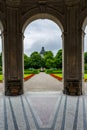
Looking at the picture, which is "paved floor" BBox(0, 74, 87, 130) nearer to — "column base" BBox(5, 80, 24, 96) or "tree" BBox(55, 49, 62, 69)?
"column base" BBox(5, 80, 24, 96)

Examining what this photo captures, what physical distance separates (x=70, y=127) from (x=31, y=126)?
133 centimetres

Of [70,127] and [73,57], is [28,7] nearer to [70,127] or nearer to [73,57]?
[73,57]

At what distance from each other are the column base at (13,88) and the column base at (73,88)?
128 inches

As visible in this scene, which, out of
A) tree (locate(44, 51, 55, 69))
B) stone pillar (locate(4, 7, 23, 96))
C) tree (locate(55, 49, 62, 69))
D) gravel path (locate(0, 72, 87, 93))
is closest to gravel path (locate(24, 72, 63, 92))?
gravel path (locate(0, 72, 87, 93))

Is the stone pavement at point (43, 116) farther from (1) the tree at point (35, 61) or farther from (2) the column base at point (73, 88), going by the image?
(1) the tree at point (35, 61)

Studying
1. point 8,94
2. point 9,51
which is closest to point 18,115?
point 8,94

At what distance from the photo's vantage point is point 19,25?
35.1 feet

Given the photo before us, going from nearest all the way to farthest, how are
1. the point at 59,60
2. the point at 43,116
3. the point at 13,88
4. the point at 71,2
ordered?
the point at 43,116
the point at 71,2
the point at 13,88
the point at 59,60

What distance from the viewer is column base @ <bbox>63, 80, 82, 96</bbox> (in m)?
10.5

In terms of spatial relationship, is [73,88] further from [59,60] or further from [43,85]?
[59,60]

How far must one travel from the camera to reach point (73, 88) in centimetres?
1052

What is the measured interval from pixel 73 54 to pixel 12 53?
13.5ft

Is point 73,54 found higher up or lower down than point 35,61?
lower down

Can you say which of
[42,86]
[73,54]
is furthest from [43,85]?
[73,54]
